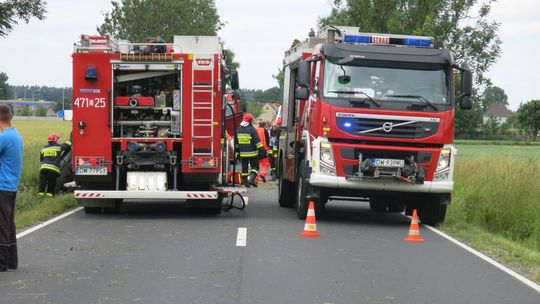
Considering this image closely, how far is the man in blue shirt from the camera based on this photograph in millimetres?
8719

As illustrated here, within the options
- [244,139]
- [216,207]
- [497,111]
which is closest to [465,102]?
[216,207]

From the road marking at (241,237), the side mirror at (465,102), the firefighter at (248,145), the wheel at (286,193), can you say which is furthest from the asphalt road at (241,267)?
the firefighter at (248,145)

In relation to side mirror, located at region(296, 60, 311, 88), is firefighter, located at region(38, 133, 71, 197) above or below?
below

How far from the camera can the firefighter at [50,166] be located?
17.7 meters

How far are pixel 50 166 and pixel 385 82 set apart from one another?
7.90 metres

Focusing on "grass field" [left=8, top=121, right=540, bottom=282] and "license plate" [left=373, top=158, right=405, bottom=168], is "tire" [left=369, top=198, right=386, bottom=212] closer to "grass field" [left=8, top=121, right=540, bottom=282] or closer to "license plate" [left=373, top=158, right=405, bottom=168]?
"grass field" [left=8, top=121, right=540, bottom=282]

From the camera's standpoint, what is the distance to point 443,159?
1378 centimetres

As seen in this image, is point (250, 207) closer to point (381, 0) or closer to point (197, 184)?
point (197, 184)

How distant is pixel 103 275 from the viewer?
864 centimetres

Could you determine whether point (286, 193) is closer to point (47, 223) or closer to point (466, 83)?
point (466, 83)

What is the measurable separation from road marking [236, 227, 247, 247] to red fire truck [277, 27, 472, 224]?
1.60 metres

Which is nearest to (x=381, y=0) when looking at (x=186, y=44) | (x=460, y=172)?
(x=460, y=172)

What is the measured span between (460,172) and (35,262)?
15148 millimetres

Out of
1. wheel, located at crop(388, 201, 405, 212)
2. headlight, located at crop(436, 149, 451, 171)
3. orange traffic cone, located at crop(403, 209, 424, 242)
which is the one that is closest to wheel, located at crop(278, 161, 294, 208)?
wheel, located at crop(388, 201, 405, 212)
